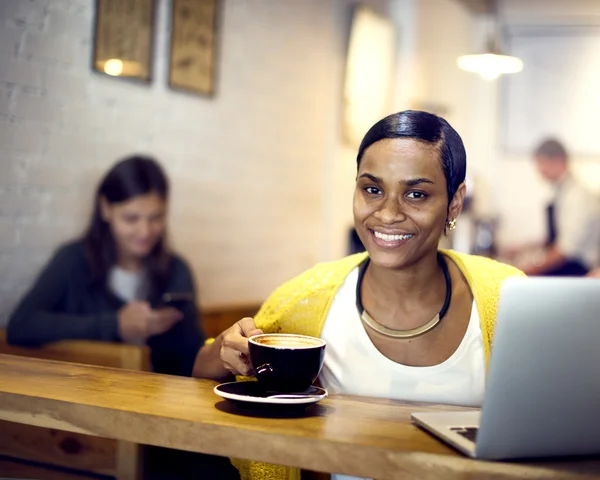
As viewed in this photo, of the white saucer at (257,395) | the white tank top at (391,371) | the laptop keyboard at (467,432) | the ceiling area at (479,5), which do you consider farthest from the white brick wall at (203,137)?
the ceiling area at (479,5)

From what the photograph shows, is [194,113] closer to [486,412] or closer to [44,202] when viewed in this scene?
[44,202]

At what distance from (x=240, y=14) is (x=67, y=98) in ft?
3.47

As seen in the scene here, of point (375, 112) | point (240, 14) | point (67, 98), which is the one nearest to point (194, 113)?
point (240, 14)

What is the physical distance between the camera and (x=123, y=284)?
8.38ft

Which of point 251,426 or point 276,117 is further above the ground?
point 276,117

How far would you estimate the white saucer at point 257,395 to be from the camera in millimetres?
934

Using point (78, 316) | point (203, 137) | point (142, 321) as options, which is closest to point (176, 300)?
point (142, 321)

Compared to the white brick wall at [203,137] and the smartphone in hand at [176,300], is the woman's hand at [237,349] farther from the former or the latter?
the smartphone in hand at [176,300]

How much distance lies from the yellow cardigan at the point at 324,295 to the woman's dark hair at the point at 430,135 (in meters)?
0.16

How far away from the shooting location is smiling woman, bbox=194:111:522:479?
4.05 feet

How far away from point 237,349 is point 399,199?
356 millimetres

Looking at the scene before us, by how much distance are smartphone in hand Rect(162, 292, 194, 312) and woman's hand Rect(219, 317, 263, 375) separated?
4.98 ft

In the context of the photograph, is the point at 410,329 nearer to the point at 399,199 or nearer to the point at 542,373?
the point at 399,199

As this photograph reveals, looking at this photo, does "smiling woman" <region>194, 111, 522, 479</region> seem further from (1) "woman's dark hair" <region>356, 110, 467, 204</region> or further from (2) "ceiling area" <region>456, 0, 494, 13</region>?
(2) "ceiling area" <region>456, 0, 494, 13</region>
